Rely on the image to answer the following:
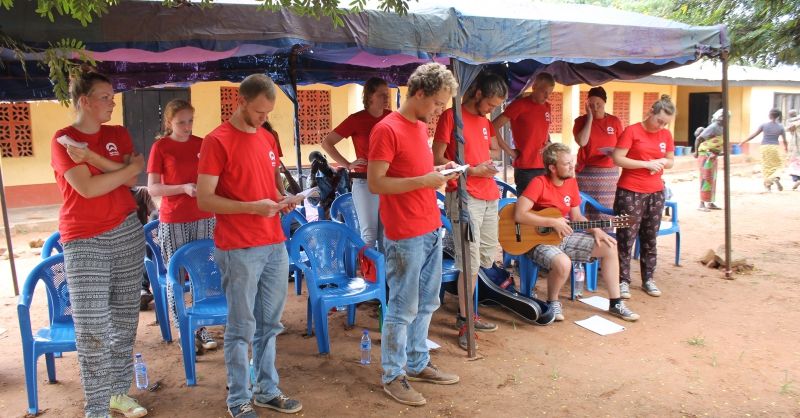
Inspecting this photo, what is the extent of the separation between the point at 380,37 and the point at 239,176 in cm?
142

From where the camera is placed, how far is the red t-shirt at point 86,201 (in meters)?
2.99

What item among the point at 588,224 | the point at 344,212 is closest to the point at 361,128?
the point at 344,212

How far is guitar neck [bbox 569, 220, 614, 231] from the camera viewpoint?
4.94 metres

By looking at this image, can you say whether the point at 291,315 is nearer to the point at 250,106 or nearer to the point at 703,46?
the point at 250,106

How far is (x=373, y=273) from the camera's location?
4.34 metres

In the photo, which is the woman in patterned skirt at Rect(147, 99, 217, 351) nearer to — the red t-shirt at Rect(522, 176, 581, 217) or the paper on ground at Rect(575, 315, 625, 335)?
the red t-shirt at Rect(522, 176, 581, 217)

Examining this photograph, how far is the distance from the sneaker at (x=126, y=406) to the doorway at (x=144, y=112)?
26.2 ft

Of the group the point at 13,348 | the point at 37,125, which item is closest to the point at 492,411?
the point at 13,348

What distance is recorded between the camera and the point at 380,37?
12.7 ft

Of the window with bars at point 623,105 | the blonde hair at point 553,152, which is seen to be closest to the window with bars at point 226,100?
the blonde hair at point 553,152

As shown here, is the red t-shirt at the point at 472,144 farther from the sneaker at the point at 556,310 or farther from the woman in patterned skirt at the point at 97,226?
the woman in patterned skirt at the point at 97,226

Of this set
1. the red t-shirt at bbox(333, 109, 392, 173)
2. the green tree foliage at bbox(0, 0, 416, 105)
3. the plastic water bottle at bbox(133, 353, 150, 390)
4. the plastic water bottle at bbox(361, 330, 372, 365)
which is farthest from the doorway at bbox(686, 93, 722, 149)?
the plastic water bottle at bbox(133, 353, 150, 390)

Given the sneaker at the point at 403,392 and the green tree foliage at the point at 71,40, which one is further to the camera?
the sneaker at the point at 403,392

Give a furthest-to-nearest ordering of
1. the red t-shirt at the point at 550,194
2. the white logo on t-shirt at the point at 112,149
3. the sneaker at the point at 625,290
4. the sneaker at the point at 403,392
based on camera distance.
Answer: the sneaker at the point at 625,290, the red t-shirt at the point at 550,194, the sneaker at the point at 403,392, the white logo on t-shirt at the point at 112,149
